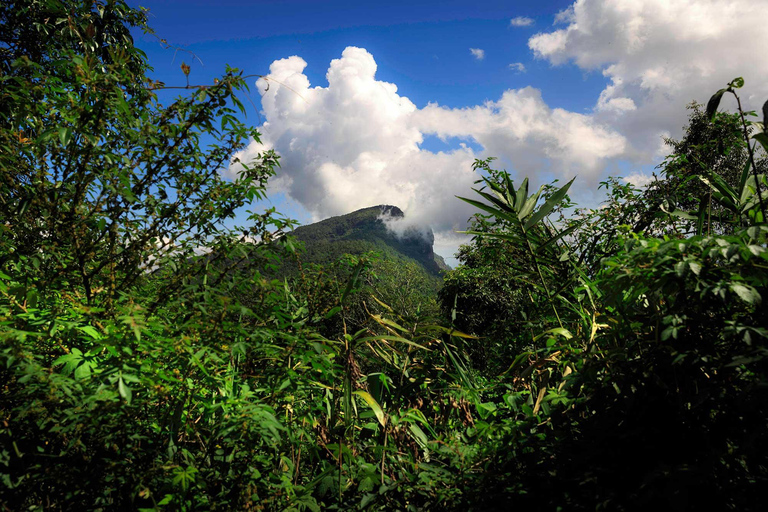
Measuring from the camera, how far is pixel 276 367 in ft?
5.87

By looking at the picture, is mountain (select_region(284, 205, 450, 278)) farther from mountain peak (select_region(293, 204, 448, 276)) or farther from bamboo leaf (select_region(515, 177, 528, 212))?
bamboo leaf (select_region(515, 177, 528, 212))

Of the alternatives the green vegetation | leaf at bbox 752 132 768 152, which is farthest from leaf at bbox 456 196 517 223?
leaf at bbox 752 132 768 152

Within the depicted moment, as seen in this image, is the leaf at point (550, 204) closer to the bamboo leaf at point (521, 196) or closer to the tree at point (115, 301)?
the bamboo leaf at point (521, 196)

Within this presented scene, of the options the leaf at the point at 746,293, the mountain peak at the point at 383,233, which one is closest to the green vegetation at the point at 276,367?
the leaf at the point at 746,293

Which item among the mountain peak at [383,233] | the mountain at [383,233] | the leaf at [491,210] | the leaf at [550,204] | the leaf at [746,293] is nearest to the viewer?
the leaf at [746,293]

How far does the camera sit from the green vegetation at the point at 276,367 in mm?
1079

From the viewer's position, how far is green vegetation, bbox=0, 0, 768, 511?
3.54 feet

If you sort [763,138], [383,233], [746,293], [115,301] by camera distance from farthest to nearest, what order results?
[383,233] → [115,301] → [763,138] → [746,293]

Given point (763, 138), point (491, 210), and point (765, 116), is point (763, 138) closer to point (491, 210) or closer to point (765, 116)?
point (765, 116)

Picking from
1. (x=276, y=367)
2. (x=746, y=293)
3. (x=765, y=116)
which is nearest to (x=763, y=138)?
(x=765, y=116)

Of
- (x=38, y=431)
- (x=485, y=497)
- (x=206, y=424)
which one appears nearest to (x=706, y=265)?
(x=485, y=497)

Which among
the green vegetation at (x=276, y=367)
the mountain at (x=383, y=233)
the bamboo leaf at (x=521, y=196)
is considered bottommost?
the green vegetation at (x=276, y=367)

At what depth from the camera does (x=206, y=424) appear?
5.41 ft

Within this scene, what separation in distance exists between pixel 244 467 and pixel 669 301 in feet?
5.07
